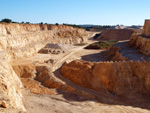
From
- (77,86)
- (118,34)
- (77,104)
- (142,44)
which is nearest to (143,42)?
(142,44)

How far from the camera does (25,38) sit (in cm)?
3073

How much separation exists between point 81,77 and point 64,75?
2226 millimetres

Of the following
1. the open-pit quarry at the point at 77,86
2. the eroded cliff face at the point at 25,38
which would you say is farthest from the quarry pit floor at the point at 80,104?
the eroded cliff face at the point at 25,38

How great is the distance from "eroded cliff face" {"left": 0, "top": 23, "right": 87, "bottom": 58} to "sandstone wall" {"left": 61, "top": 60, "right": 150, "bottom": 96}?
11.4 m

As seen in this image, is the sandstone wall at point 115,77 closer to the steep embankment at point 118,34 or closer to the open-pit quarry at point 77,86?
the open-pit quarry at point 77,86

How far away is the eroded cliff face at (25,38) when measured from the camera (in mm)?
24520

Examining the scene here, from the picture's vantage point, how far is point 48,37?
40.6 m

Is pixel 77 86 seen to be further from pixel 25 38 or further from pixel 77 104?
pixel 25 38

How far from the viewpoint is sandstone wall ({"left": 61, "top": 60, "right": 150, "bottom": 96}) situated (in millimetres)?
15203

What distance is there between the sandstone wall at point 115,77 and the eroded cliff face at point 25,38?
11.4 m

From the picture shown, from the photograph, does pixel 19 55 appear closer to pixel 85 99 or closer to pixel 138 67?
pixel 85 99

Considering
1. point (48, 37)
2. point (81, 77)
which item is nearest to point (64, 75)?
point (81, 77)

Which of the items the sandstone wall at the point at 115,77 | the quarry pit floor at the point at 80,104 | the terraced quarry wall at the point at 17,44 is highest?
the terraced quarry wall at the point at 17,44

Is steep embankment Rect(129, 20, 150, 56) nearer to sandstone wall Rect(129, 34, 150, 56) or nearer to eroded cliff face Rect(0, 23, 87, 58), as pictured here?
sandstone wall Rect(129, 34, 150, 56)
